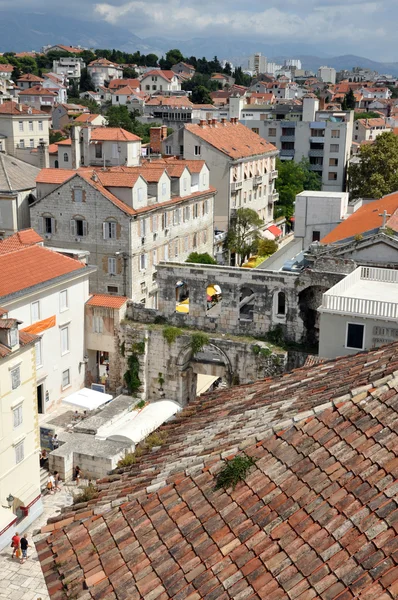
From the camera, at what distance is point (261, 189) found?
241 ft

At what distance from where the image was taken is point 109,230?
46.8 metres

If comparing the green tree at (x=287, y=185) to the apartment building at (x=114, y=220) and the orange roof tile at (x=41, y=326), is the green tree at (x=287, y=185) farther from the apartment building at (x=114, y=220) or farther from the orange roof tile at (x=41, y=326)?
the orange roof tile at (x=41, y=326)

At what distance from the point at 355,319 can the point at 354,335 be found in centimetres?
79

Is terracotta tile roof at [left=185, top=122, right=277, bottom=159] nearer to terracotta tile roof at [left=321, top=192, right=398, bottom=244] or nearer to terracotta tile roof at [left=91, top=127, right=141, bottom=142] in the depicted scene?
terracotta tile roof at [left=91, top=127, right=141, bottom=142]

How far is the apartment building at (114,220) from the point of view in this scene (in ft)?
153

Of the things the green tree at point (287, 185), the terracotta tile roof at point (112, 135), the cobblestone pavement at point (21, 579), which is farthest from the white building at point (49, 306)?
the green tree at point (287, 185)

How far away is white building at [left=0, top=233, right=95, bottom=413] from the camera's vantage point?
34.2m

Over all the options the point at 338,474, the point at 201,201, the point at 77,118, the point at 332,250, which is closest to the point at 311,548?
the point at 338,474

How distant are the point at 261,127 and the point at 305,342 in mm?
59523

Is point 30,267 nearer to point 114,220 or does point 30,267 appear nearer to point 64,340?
point 64,340

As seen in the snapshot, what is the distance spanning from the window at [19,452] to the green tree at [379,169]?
4582cm

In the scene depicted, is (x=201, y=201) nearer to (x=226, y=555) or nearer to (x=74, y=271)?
(x=74, y=271)

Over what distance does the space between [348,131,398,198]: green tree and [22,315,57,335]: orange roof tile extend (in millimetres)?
37994

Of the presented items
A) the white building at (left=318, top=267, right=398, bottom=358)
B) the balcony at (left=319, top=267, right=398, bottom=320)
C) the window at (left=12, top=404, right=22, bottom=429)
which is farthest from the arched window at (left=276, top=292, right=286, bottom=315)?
the window at (left=12, top=404, right=22, bottom=429)
